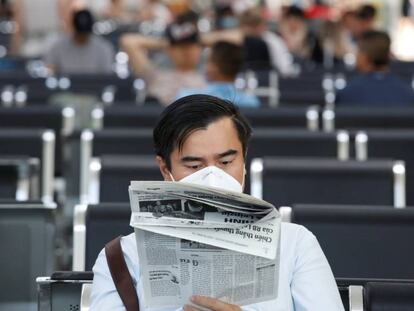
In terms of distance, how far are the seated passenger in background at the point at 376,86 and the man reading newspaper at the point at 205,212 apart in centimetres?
584

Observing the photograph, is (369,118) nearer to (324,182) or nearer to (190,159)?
(324,182)

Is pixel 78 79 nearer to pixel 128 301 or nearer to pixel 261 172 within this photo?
pixel 261 172

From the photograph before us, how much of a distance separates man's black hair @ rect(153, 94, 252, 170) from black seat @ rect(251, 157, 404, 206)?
209 cm

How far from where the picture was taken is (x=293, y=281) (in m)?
3.75

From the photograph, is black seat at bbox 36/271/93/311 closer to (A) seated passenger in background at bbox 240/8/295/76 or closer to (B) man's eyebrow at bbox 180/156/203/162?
→ (B) man's eyebrow at bbox 180/156/203/162

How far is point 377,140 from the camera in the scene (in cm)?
727

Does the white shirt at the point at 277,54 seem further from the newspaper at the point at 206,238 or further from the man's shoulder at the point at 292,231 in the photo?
the newspaper at the point at 206,238

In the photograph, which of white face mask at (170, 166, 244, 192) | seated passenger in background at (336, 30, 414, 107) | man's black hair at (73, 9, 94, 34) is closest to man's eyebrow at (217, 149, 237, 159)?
white face mask at (170, 166, 244, 192)

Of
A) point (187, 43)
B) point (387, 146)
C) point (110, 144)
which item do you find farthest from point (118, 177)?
point (187, 43)

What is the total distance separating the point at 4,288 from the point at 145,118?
3.76 m

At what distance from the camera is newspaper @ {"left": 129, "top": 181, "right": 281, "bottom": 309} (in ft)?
11.3

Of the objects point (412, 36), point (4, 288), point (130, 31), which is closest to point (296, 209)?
point (4, 288)

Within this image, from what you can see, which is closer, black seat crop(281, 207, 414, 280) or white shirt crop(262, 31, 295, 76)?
black seat crop(281, 207, 414, 280)

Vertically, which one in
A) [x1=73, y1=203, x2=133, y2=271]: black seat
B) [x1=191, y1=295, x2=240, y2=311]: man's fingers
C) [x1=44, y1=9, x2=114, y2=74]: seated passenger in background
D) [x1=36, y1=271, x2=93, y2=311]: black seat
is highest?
[x1=44, y1=9, x2=114, y2=74]: seated passenger in background
